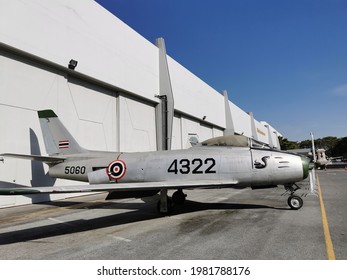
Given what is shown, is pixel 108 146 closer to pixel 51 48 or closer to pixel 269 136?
pixel 51 48

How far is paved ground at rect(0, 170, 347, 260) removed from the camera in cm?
446

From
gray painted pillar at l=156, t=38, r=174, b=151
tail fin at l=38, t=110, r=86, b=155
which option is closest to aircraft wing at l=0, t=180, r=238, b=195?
tail fin at l=38, t=110, r=86, b=155

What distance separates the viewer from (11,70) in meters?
11.6

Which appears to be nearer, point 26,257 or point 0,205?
point 26,257

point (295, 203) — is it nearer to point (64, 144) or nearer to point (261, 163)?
point (261, 163)

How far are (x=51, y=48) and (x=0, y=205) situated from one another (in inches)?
317

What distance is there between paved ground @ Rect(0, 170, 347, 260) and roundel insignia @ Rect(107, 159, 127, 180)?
1.30 m

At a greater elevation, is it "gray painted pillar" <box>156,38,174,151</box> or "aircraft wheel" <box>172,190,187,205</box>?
"gray painted pillar" <box>156,38,174,151</box>

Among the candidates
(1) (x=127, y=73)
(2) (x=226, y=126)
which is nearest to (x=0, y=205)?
(1) (x=127, y=73)

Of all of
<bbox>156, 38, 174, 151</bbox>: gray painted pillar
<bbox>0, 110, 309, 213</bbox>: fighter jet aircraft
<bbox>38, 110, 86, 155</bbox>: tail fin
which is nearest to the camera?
<bbox>0, 110, 309, 213</bbox>: fighter jet aircraft

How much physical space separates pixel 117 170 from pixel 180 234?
3.98 meters

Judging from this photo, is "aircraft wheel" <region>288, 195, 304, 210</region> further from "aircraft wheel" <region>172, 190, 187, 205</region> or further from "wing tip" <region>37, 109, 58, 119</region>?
"wing tip" <region>37, 109, 58, 119</region>

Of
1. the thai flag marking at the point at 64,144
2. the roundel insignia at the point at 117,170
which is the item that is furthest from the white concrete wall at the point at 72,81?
the roundel insignia at the point at 117,170

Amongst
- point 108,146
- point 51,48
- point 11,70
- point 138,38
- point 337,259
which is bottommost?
point 337,259
